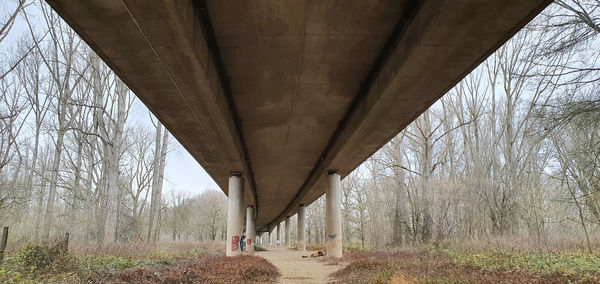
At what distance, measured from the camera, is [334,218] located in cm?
2175

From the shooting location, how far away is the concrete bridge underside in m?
6.81

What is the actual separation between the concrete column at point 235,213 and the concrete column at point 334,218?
16.4 ft

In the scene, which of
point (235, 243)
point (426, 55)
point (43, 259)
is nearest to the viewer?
point (426, 55)

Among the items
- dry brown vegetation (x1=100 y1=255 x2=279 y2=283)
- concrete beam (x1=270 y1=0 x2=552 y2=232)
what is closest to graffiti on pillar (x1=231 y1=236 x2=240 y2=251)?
dry brown vegetation (x1=100 y1=255 x2=279 y2=283)

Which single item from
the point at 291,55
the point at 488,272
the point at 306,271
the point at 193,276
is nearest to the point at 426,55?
the point at 291,55

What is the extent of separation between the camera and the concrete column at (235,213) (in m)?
21.2

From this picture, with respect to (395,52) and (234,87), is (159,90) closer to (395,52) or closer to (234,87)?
(234,87)

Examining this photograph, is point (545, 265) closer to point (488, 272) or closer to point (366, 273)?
point (488, 272)

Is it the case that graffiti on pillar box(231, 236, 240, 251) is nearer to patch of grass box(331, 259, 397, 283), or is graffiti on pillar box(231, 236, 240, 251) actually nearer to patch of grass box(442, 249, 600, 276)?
patch of grass box(331, 259, 397, 283)

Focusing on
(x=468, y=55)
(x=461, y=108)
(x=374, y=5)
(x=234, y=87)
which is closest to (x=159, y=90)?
(x=234, y=87)

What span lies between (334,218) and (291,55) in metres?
13.8

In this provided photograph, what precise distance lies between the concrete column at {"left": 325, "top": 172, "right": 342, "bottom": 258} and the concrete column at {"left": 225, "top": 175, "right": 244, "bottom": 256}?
5003mm

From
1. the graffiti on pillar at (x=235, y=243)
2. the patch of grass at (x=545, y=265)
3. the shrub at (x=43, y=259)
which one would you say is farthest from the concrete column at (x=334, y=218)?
the shrub at (x=43, y=259)

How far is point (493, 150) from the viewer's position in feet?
96.0
